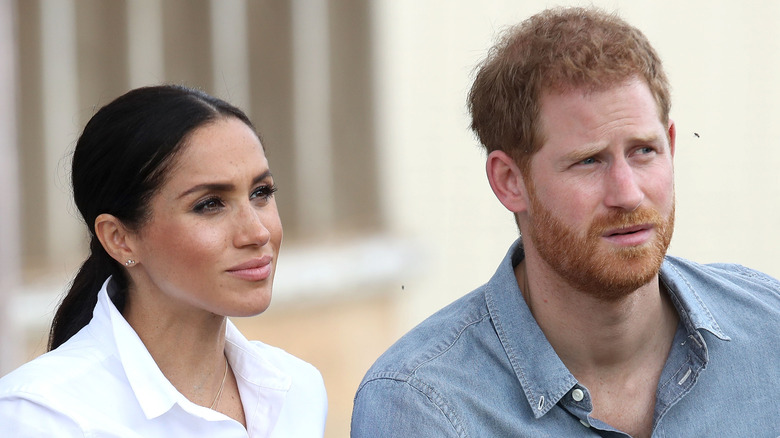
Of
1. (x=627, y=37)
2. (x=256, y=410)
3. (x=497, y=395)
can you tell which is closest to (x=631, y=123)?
(x=627, y=37)

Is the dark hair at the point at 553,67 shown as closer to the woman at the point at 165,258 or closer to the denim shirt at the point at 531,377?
the denim shirt at the point at 531,377

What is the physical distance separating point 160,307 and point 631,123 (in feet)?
3.36

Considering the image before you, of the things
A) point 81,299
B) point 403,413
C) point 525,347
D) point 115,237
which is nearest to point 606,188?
point 525,347

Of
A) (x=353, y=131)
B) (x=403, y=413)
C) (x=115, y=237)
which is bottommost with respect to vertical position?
(x=403, y=413)

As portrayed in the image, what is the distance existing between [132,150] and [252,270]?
333 millimetres

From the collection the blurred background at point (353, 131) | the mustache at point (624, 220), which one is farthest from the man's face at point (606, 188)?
the blurred background at point (353, 131)

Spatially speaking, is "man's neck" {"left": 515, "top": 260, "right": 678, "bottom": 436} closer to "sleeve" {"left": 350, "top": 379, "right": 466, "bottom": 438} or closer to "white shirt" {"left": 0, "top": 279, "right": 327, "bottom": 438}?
"sleeve" {"left": 350, "top": 379, "right": 466, "bottom": 438}

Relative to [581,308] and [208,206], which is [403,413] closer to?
[581,308]

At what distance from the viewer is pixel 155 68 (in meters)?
4.50

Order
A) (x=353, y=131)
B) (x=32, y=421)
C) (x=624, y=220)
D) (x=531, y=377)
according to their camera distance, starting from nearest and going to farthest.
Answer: (x=32, y=421) → (x=624, y=220) → (x=531, y=377) → (x=353, y=131)

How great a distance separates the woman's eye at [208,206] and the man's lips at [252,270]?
124 millimetres

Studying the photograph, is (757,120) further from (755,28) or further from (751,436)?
(751,436)

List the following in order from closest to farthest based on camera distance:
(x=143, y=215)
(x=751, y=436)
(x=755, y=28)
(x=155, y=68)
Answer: (x=143, y=215) < (x=751, y=436) < (x=155, y=68) < (x=755, y=28)

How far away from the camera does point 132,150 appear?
2.40 metres
